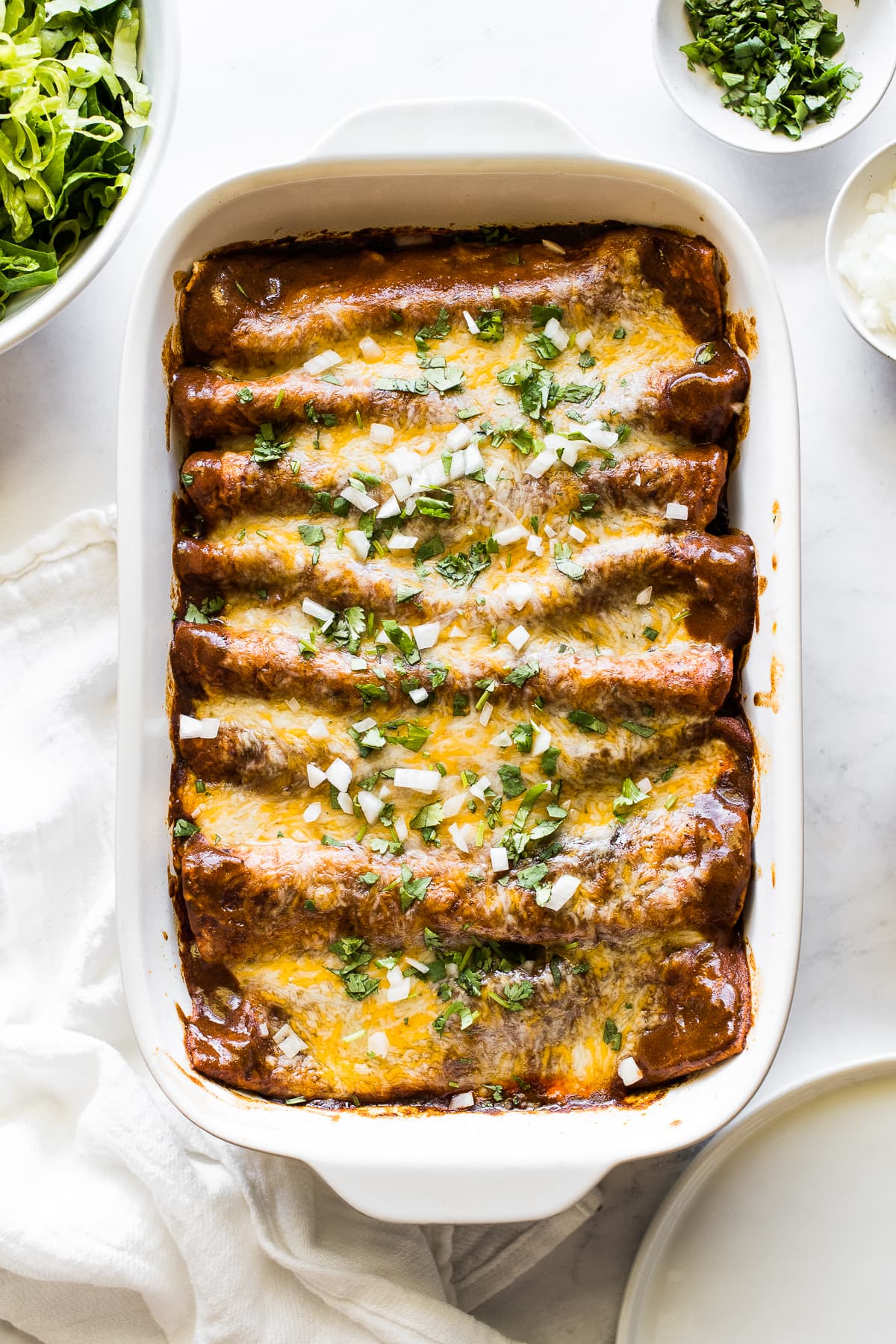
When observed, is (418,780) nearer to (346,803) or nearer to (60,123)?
(346,803)

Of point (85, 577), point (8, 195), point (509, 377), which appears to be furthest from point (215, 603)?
point (8, 195)

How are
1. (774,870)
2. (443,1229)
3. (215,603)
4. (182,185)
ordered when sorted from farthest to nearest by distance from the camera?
1. (182,185)
2. (443,1229)
3. (215,603)
4. (774,870)

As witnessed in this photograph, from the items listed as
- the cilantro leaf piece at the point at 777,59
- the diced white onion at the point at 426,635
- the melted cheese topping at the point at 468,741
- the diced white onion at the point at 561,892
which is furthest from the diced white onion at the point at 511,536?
the cilantro leaf piece at the point at 777,59

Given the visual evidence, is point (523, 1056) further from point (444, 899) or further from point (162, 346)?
point (162, 346)

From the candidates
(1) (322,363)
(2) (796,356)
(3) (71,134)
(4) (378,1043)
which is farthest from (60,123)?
(4) (378,1043)

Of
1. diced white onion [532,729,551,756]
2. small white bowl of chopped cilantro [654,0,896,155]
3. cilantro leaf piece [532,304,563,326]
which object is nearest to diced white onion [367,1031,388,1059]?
diced white onion [532,729,551,756]
